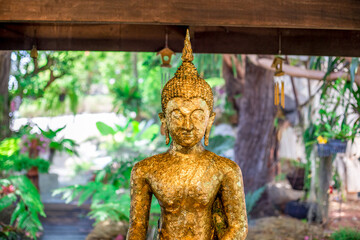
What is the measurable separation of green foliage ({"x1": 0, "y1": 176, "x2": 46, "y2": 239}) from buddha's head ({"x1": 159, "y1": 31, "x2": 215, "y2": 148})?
3.15 m

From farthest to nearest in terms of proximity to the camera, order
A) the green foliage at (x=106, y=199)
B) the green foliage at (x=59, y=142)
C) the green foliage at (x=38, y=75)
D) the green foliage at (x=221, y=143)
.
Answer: the green foliage at (x=221, y=143)
the green foliage at (x=38, y=75)
the green foliage at (x=106, y=199)
the green foliage at (x=59, y=142)

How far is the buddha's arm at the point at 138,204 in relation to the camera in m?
1.81

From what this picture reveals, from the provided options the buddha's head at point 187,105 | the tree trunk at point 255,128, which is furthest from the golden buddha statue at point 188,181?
the tree trunk at point 255,128

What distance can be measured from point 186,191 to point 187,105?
0.38 meters

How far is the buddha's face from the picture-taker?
1734 millimetres

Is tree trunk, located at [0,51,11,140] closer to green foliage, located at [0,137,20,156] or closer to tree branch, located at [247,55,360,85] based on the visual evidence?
green foliage, located at [0,137,20,156]

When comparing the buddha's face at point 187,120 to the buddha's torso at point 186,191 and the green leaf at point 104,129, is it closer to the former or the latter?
the buddha's torso at point 186,191

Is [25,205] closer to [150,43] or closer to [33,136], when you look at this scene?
[33,136]

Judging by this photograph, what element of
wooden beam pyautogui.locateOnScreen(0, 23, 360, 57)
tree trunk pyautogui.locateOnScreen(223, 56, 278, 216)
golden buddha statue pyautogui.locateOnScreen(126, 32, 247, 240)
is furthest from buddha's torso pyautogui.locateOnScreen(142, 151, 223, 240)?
tree trunk pyautogui.locateOnScreen(223, 56, 278, 216)

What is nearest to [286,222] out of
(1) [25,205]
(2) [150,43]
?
(1) [25,205]

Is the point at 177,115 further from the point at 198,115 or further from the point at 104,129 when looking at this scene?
the point at 104,129

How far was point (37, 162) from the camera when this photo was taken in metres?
5.20

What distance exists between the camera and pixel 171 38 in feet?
8.51

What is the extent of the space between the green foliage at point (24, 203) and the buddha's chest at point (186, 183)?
120 inches
